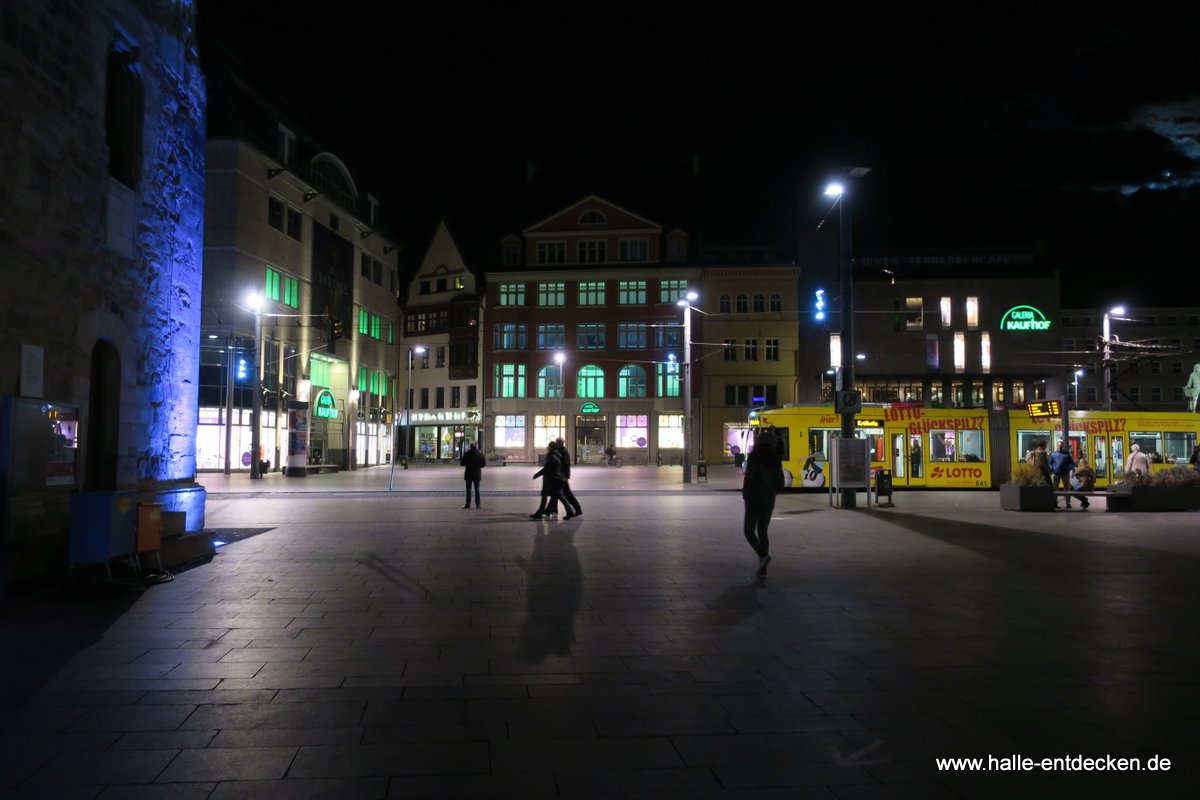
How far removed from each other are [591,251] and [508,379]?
11.2 m

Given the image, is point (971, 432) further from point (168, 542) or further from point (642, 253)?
point (642, 253)

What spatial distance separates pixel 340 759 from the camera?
4.41 m

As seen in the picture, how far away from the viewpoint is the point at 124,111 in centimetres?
1159

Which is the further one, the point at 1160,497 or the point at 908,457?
the point at 908,457

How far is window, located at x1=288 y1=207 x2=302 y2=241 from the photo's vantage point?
4381cm

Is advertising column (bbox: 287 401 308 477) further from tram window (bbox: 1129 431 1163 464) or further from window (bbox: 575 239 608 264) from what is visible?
tram window (bbox: 1129 431 1163 464)

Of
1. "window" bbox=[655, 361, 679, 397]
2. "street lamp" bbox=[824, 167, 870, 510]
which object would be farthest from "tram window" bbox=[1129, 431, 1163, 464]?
"window" bbox=[655, 361, 679, 397]

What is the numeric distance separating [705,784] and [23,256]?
939 centimetres

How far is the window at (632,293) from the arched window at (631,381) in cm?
458

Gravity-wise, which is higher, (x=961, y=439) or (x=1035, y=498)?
(x=961, y=439)

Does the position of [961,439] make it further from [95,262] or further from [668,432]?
[668,432]

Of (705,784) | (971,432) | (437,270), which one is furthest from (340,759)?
(437,270)

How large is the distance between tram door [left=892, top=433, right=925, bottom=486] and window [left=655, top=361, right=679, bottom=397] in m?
29.0

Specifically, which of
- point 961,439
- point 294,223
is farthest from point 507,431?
point 961,439
